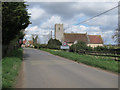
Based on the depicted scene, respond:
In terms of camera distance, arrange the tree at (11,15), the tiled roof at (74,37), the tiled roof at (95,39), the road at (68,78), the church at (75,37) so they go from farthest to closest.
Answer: the tiled roof at (95,39), the church at (75,37), the tiled roof at (74,37), the tree at (11,15), the road at (68,78)

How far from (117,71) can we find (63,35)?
65957mm

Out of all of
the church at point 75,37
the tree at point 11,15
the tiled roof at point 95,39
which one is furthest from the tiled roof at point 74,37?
the tree at point 11,15

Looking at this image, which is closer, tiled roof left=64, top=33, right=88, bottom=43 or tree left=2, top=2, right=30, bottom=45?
tree left=2, top=2, right=30, bottom=45

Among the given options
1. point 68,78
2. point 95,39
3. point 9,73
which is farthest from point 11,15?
point 95,39

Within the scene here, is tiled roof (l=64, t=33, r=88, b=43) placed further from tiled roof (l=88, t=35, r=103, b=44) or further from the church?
tiled roof (l=88, t=35, r=103, b=44)

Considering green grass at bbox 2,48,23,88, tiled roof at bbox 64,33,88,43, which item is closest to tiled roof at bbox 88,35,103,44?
tiled roof at bbox 64,33,88,43

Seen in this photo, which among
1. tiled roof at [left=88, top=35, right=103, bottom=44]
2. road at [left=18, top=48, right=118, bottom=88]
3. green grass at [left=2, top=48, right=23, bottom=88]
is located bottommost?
road at [left=18, top=48, right=118, bottom=88]

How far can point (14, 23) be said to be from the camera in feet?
54.0

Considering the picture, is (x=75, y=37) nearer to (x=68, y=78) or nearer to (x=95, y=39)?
(x=95, y=39)

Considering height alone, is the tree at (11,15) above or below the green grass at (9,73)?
above

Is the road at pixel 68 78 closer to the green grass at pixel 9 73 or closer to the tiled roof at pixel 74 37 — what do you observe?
the green grass at pixel 9 73

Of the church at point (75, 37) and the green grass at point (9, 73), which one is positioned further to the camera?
the church at point (75, 37)

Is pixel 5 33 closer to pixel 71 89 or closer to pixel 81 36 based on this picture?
pixel 71 89

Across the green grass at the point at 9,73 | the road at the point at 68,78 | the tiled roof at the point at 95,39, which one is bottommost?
the road at the point at 68,78
